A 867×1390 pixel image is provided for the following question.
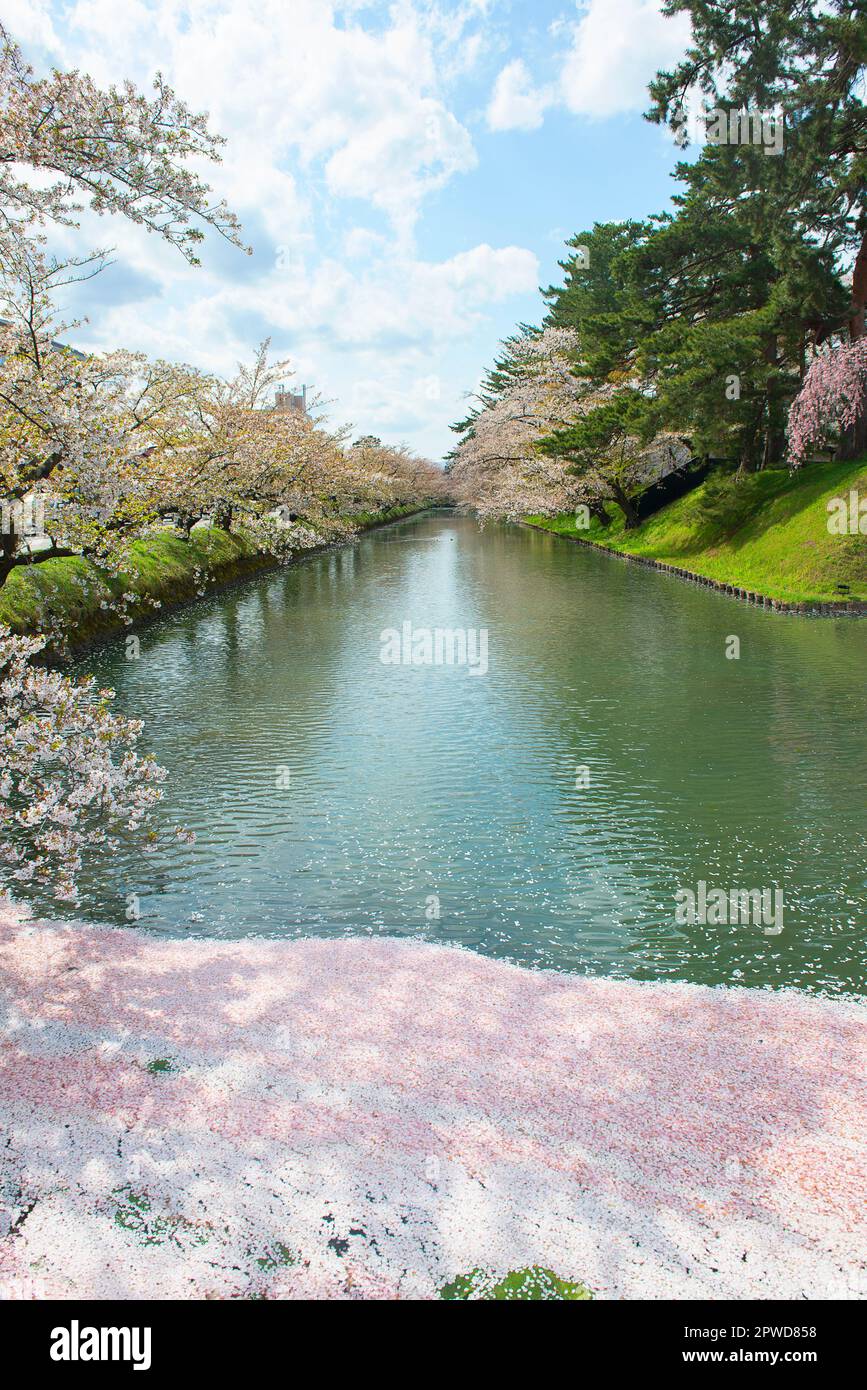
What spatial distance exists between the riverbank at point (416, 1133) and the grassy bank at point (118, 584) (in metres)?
15.6

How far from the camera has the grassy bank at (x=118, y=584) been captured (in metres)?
21.3

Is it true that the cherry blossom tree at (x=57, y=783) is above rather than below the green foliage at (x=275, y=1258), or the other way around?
above

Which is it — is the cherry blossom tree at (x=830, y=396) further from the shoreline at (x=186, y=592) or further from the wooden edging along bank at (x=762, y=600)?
the shoreline at (x=186, y=592)

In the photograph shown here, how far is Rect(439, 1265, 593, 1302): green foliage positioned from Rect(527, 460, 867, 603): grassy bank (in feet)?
77.0

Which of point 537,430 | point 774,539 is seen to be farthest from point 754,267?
point 537,430

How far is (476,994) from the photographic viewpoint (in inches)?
280

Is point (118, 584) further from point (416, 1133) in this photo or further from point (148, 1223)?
point (148, 1223)

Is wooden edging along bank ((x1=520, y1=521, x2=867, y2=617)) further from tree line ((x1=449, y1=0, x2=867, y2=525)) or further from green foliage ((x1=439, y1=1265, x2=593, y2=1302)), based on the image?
green foliage ((x1=439, y1=1265, x2=593, y2=1302))

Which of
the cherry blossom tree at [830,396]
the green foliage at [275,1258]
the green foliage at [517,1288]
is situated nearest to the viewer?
the green foliage at [517,1288]

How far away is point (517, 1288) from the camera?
13.7ft

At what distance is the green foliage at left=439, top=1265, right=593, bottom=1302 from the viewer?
13.6 ft

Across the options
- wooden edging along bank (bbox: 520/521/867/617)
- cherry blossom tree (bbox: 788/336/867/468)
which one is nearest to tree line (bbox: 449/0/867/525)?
cherry blossom tree (bbox: 788/336/867/468)


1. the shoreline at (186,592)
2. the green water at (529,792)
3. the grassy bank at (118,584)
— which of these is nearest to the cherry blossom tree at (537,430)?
the shoreline at (186,592)

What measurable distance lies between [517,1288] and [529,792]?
808cm
